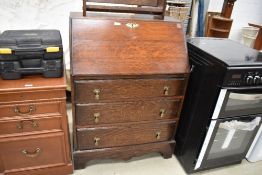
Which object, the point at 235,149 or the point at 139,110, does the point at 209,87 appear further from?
the point at 235,149

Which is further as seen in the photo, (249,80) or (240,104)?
(240,104)

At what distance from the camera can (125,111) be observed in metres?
1.59

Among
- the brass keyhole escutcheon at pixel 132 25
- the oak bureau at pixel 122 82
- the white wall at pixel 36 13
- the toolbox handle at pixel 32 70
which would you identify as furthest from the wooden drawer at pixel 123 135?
the white wall at pixel 36 13

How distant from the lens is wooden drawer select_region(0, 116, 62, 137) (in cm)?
138

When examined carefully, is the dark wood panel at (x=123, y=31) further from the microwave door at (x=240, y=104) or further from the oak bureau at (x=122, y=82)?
the microwave door at (x=240, y=104)

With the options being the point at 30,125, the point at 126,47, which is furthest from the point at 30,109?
the point at 126,47

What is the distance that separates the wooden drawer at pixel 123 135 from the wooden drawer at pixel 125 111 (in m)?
0.07

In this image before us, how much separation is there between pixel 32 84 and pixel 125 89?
0.61 meters

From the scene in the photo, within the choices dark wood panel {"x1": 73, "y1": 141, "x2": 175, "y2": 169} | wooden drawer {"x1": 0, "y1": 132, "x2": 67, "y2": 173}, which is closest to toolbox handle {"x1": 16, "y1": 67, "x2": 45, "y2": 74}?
wooden drawer {"x1": 0, "y1": 132, "x2": 67, "y2": 173}

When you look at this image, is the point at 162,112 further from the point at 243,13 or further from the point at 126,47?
the point at 243,13

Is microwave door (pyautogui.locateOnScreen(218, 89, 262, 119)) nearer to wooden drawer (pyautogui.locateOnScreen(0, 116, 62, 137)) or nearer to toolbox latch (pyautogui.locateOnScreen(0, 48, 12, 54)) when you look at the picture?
wooden drawer (pyautogui.locateOnScreen(0, 116, 62, 137))

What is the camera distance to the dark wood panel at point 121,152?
169 centimetres

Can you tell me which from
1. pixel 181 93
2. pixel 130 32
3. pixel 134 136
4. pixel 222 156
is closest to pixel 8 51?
pixel 130 32

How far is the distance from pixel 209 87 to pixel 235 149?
71cm
